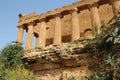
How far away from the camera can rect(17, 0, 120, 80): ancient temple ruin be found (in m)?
21.1

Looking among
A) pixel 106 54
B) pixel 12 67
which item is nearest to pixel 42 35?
pixel 12 67

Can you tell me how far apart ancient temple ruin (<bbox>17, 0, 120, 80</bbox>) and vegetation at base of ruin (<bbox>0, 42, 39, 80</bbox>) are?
9893 millimetres

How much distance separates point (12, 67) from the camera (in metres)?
8.38

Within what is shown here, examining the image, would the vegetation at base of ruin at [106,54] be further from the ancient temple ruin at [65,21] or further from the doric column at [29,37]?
the doric column at [29,37]

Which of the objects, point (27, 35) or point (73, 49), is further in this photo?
point (27, 35)

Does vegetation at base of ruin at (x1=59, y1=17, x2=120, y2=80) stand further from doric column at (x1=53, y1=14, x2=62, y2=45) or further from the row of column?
doric column at (x1=53, y1=14, x2=62, y2=45)

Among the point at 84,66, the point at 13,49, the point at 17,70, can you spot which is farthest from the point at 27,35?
the point at 84,66

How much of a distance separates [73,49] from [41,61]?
47.0 inches

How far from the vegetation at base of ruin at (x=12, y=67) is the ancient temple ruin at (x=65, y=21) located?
9.89 meters

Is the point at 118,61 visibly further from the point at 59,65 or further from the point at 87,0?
the point at 87,0

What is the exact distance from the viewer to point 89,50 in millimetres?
6570

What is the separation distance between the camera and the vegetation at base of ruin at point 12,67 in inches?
289

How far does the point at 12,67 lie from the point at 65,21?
21658 mm

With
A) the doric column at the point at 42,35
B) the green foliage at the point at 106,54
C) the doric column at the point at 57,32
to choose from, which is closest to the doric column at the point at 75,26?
the doric column at the point at 57,32
